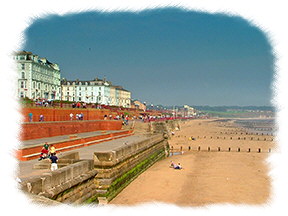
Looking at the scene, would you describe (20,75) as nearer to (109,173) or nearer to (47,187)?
(109,173)

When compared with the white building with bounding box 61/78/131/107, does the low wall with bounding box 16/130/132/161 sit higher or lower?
lower

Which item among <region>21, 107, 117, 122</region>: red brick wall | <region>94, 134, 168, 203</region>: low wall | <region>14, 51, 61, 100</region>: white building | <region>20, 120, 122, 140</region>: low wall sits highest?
<region>14, 51, 61, 100</region>: white building

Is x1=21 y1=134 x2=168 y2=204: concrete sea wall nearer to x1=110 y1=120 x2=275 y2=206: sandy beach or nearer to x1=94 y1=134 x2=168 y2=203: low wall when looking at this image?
x1=94 y1=134 x2=168 y2=203: low wall

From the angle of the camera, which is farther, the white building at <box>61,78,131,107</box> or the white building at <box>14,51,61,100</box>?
the white building at <box>61,78,131,107</box>

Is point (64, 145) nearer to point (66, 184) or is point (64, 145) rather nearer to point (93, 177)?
point (93, 177)

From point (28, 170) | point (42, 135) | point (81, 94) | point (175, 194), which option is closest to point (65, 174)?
point (28, 170)

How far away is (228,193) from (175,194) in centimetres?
274

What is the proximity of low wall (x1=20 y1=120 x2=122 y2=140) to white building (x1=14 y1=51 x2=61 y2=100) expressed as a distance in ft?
70.4

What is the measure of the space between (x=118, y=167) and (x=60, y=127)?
1479 centimetres

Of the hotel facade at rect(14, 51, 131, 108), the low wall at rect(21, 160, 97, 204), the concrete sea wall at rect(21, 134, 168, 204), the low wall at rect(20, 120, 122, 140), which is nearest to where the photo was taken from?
the low wall at rect(21, 160, 97, 204)

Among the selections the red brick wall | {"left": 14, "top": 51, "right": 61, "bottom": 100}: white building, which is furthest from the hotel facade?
the red brick wall

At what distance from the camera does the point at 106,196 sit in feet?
44.5

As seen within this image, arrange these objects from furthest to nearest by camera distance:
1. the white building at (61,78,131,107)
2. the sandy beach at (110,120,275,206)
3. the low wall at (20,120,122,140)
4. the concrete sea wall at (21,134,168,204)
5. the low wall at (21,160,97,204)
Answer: the white building at (61,78,131,107)
the low wall at (20,120,122,140)
the sandy beach at (110,120,275,206)
the concrete sea wall at (21,134,168,204)
the low wall at (21,160,97,204)

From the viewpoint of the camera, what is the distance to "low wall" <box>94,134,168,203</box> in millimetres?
13695
